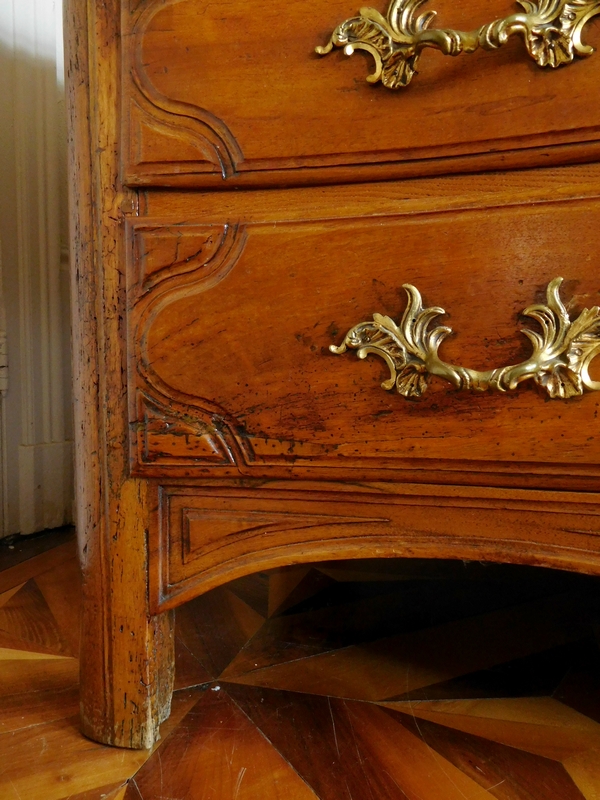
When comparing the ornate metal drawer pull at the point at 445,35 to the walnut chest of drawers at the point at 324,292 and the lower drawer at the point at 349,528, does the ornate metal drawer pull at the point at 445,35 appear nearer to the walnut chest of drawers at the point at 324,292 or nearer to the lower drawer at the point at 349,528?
the walnut chest of drawers at the point at 324,292

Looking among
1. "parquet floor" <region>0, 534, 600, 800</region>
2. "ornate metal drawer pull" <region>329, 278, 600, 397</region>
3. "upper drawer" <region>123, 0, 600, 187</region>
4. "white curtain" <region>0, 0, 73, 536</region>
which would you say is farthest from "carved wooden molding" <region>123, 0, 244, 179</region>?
"white curtain" <region>0, 0, 73, 536</region>

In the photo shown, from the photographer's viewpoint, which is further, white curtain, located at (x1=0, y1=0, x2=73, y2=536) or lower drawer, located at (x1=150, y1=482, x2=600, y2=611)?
white curtain, located at (x1=0, y1=0, x2=73, y2=536)

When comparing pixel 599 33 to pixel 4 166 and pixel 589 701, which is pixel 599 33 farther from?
pixel 4 166

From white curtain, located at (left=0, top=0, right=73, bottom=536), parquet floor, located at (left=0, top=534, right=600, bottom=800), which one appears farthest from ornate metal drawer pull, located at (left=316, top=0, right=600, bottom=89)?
white curtain, located at (left=0, top=0, right=73, bottom=536)

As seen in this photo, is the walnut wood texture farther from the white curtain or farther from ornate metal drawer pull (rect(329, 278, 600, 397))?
the white curtain

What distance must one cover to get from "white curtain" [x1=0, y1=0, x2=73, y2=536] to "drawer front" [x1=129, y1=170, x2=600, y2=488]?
1.81 feet

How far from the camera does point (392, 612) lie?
715 mm

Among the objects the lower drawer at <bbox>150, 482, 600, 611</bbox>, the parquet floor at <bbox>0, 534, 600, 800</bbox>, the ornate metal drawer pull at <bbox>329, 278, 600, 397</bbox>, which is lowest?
the parquet floor at <bbox>0, 534, 600, 800</bbox>

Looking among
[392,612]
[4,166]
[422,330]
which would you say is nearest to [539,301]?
[422,330]

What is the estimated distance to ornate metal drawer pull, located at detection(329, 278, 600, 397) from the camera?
367 mm

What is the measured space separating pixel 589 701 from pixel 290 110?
55 cm

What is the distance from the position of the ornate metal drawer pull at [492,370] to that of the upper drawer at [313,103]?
0.30ft

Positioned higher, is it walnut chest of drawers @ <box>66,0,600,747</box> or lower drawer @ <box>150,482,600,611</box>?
walnut chest of drawers @ <box>66,0,600,747</box>

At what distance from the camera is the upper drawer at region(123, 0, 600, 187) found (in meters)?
0.37
